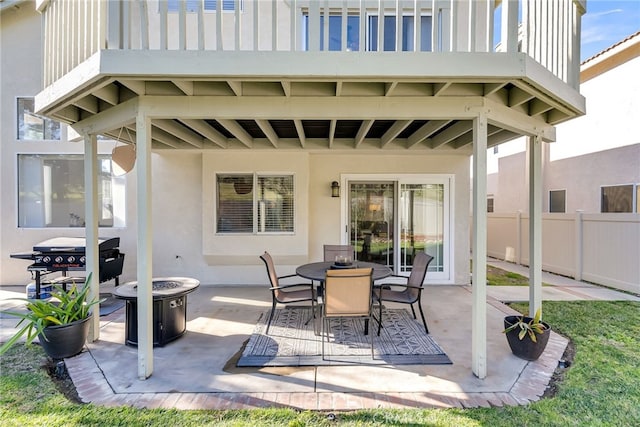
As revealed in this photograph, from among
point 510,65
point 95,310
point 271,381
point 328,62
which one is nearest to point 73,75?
point 328,62

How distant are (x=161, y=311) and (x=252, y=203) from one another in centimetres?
317

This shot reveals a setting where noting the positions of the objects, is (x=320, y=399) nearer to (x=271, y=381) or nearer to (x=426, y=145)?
(x=271, y=381)

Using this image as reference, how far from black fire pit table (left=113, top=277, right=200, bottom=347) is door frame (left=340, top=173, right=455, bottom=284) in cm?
382

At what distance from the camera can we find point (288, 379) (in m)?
3.34

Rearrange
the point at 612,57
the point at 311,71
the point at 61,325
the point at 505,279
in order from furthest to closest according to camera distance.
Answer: the point at 612,57, the point at 505,279, the point at 61,325, the point at 311,71

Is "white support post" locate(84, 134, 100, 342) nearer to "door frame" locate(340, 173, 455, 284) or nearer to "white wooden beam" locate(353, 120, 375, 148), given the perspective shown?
"white wooden beam" locate(353, 120, 375, 148)

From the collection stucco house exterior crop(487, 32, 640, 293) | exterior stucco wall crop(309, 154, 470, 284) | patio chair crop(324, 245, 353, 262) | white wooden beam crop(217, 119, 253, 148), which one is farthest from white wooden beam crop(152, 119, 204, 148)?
stucco house exterior crop(487, 32, 640, 293)

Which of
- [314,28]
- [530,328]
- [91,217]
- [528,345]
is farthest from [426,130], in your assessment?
[91,217]

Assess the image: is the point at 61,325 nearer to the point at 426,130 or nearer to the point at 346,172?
the point at 346,172

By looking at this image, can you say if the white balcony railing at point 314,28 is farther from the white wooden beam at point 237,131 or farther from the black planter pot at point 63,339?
the black planter pot at point 63,339

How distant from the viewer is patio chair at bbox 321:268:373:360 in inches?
149

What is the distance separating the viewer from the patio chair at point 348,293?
378cm

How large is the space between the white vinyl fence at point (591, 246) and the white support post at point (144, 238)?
9067mm

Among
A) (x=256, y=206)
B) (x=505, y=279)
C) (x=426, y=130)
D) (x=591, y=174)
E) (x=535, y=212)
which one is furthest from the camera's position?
(x=591, y=174)
